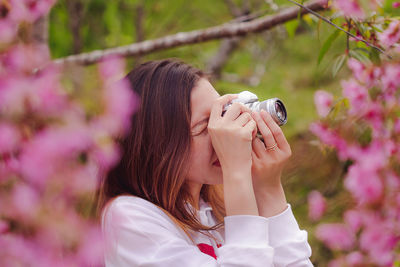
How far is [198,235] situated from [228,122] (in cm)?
30

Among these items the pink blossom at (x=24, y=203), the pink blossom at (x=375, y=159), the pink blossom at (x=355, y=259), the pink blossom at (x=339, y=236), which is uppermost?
the pink blossom at (x=24, y=203)

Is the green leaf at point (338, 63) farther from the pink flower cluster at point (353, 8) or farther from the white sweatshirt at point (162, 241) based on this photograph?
the white sweatshirt at point (162, 241)

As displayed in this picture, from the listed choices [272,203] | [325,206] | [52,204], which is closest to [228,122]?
[272,203]

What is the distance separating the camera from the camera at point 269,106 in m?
0.98

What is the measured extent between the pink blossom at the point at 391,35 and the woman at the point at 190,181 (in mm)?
358

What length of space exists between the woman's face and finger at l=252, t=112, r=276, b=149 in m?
0.11

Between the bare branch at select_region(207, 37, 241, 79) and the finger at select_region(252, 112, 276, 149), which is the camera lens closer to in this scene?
the finger at select_region(252, 112, 276, 149)

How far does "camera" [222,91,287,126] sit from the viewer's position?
3.21 feet

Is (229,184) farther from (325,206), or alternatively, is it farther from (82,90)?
(325,206)

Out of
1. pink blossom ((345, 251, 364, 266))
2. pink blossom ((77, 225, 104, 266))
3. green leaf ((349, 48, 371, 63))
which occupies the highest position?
pink blossom ((77, 225, 104, 266))

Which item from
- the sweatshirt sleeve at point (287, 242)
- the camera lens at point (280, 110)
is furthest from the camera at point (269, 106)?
the sweatshirt sleeve at point (287, 242)

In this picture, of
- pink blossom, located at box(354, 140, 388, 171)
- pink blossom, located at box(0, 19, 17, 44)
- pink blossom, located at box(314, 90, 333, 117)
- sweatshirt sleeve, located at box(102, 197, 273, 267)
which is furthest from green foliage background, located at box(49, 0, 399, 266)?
pink blossom, located at box(0, 19, 17, 44)

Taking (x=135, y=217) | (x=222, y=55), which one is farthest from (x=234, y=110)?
(x=222, y=55)

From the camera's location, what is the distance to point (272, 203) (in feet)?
3.36
